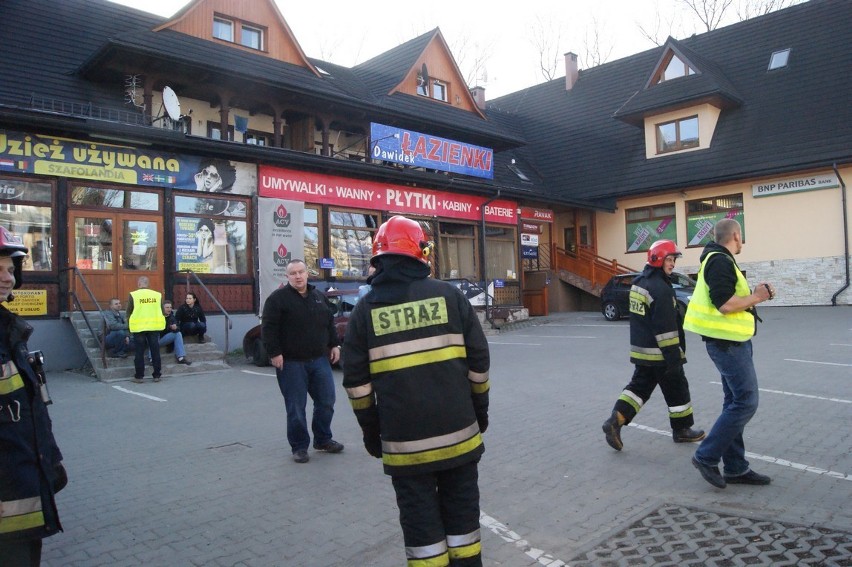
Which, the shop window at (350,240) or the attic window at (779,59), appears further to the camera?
the attic window at (779,59)

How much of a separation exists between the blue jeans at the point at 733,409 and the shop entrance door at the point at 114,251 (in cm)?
1257

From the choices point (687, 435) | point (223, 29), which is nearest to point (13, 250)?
point (687, 435)

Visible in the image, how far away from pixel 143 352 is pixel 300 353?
642 cm

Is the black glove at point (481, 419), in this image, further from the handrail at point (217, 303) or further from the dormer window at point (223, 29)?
the dormer window at point (223, 29)

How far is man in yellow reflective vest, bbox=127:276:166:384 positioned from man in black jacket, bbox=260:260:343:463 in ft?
→ 19.5

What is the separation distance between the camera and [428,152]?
20.8 meters

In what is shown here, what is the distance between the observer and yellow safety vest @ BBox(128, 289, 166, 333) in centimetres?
1129

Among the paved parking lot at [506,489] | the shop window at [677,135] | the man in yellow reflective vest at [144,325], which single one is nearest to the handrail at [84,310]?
the man in yellow reflective vest at [144,325]

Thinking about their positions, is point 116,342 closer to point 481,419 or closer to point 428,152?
point 481,419

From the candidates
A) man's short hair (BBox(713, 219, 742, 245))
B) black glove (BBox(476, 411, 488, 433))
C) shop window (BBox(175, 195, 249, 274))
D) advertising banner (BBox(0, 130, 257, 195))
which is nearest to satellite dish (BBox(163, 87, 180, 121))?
advertising banner (BBox(0, 130, 257, 195))

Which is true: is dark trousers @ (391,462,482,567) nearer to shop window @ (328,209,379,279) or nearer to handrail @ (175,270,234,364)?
handrail @ (175,270,234,364)

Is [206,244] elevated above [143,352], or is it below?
above

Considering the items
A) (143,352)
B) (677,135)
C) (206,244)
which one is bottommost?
(143,352)

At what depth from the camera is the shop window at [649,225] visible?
82.2ft
